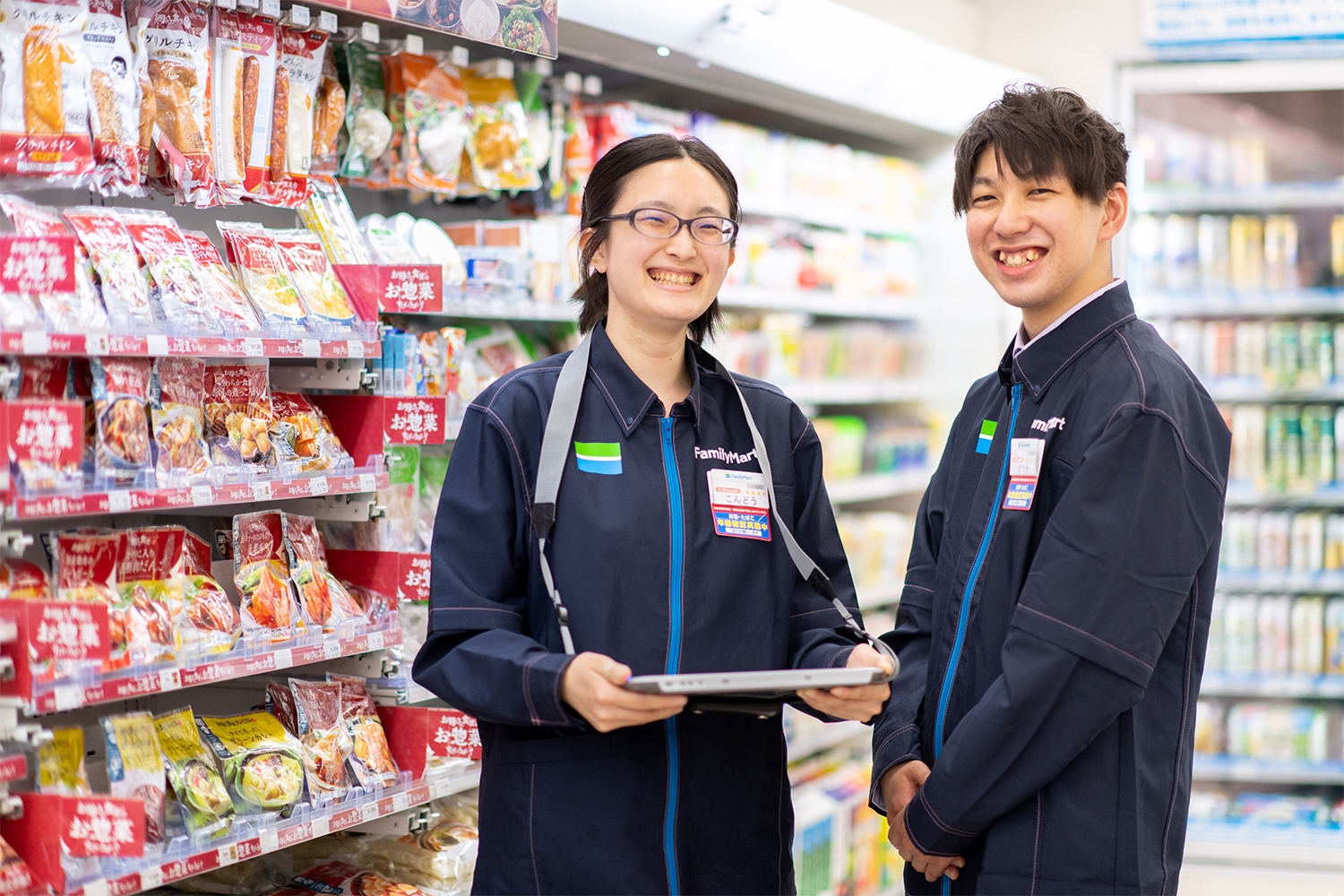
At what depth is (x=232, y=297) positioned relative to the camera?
7.54 feet

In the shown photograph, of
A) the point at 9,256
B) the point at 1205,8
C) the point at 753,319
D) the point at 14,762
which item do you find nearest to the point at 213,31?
the point at 9,256

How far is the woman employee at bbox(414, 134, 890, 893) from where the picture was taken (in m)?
1.74

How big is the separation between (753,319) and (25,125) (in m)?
2.76

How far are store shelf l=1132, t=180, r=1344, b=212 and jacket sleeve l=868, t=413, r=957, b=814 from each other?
10.8 feet

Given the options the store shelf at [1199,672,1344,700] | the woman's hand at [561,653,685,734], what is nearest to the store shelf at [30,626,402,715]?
the woman's hand at [561,653,685,734]

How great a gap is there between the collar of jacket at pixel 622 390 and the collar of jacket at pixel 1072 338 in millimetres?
568

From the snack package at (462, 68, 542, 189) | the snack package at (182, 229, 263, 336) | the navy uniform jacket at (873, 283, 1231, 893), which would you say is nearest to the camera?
the navy uniform jacket at (873, 283, 1231, 893)

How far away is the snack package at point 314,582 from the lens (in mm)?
2459

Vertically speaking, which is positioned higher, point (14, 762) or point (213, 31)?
point (213, 31)

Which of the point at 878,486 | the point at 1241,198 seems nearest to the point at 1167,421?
the point at 878,486

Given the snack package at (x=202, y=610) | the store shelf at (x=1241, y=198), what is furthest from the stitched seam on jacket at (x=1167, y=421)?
the store shelf at (x=1241, y=198)

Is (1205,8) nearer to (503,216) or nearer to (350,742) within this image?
(503,216)

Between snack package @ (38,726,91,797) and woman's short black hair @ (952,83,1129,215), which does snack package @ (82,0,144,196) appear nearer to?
snack package @ (38,726,91,797)

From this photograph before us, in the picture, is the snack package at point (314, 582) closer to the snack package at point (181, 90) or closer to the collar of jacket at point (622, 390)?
the snack package at point (181, 90)
